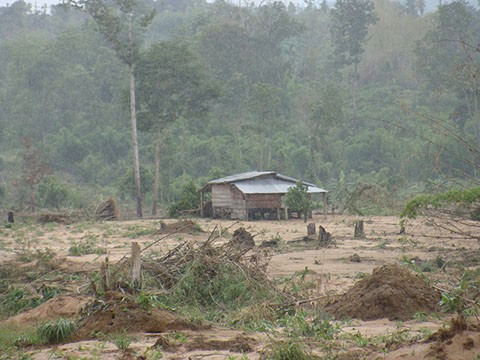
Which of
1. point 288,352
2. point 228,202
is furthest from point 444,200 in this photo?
point 228,202

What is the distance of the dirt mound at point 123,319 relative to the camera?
6906 mm

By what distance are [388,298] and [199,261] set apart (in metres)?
2.65

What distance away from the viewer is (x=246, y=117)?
52.6 metres

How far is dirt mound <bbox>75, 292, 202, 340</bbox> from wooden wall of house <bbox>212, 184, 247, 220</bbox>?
2192 cm

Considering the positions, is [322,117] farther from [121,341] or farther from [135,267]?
[121,341]

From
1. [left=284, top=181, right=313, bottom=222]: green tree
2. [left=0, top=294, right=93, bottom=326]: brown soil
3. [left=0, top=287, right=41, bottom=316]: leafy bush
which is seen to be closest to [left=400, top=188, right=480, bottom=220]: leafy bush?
[left=0, top=294, right=93, bottom=326]: brown soil

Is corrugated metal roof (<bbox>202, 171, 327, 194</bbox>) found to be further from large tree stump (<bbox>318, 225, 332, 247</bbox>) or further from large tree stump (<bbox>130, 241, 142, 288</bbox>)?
large tree stump (<bbox>130, 241, 142, 288</bbox>)

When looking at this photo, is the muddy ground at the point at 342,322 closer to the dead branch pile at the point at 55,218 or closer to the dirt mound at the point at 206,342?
the dirt mound at the point at 206,342

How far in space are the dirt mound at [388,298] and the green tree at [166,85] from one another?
2931cm

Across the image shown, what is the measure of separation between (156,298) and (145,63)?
99.8 ft

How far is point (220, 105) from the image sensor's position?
5344cm

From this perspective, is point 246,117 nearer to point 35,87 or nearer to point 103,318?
point 35,87

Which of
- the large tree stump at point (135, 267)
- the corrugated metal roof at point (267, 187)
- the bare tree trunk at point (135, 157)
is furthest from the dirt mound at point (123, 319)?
the bare tree trunk at point (135, 157)

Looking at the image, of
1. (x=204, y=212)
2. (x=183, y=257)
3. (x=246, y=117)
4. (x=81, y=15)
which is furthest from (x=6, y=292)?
(x=81, y=15)
